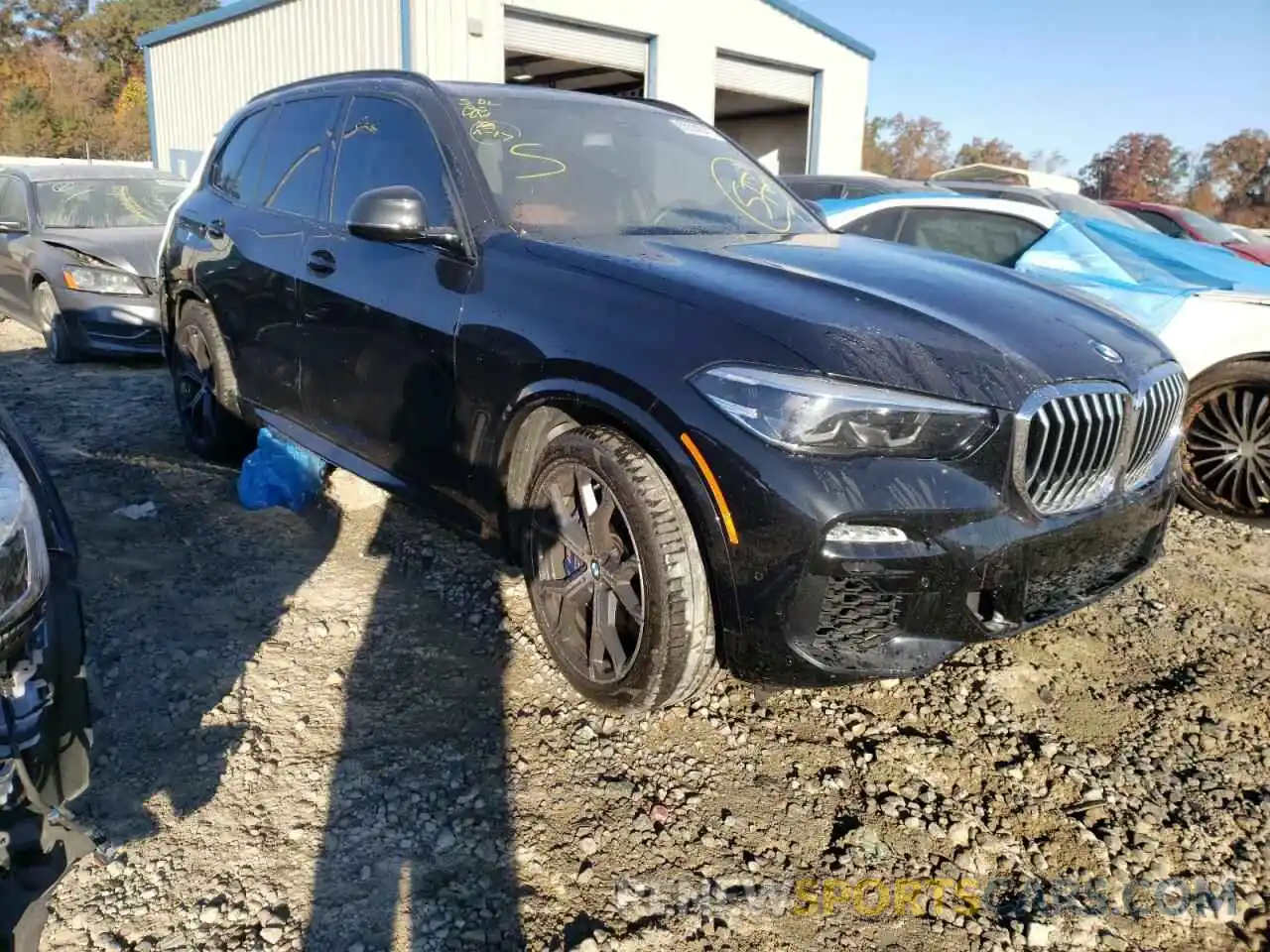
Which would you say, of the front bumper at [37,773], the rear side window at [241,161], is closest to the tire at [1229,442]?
the rear side window at [241,161]

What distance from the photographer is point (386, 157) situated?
3574 millimetres

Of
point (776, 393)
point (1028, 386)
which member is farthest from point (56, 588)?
point (1028, 386)

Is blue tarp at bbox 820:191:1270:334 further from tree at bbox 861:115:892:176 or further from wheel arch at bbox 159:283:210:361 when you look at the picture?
tree at bbox 861:115:892:176

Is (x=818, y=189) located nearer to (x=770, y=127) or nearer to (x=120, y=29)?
(x=770, y=127)

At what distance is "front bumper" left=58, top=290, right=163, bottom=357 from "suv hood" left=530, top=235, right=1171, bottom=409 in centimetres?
561

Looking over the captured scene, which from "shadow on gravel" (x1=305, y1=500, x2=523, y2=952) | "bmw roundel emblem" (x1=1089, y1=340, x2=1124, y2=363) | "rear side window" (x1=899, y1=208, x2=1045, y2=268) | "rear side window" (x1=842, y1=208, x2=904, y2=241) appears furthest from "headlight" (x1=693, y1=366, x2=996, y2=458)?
"rear side window" (x1=842, y1=208, x2=904, y2=241)

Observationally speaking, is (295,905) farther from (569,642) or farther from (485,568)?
(485,568)

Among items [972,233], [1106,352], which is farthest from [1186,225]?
[1106,352]

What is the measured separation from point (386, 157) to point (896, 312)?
2.03m

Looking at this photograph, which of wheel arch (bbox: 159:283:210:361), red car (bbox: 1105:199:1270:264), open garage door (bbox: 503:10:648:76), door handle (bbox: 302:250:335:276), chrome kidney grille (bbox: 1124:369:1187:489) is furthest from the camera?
open garage door (bbox: 503:10:648:76)

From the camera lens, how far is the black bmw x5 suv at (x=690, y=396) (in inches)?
90.9

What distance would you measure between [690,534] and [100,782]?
169cm

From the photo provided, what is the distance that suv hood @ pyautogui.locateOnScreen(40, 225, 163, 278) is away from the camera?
24.3 ft

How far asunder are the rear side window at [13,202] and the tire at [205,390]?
162 inches
